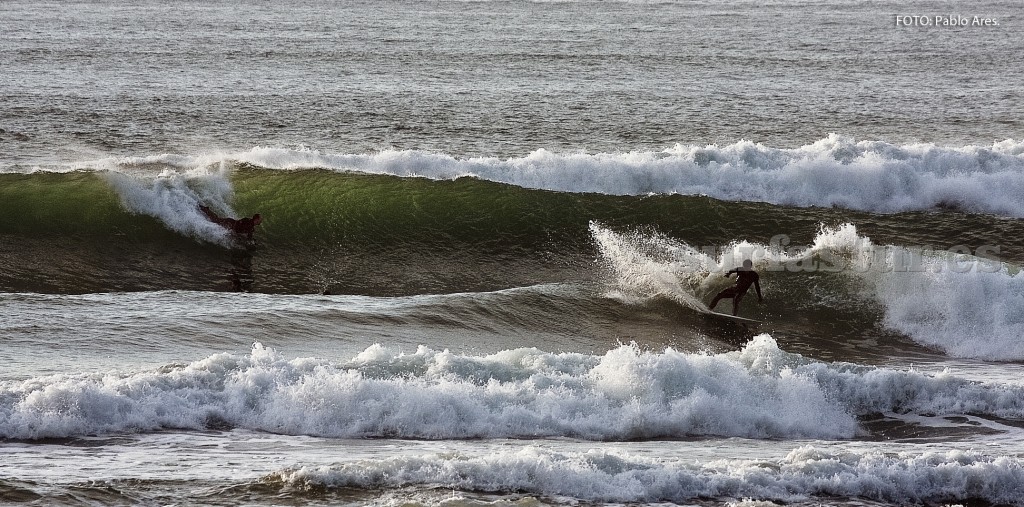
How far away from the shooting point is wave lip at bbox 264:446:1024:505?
26.6 feet

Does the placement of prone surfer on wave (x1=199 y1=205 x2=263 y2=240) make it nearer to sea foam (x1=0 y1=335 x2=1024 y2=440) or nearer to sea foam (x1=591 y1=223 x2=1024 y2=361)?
sea foam (x1=591 y1=223 x2=1024 y2=361)

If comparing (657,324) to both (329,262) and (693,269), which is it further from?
(329,262)

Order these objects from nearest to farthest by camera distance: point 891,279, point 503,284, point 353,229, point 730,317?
point 730,317
point 891,279
point 503,284
point 353,229

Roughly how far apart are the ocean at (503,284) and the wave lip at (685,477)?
0.03m

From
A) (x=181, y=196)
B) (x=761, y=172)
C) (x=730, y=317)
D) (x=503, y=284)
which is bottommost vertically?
(x=730, y=317)

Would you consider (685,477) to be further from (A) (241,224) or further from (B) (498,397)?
(A) (241,224)

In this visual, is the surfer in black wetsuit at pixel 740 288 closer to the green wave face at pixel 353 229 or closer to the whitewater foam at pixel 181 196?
the green wave face at pixel 353 229

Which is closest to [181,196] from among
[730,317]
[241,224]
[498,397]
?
[241,224]

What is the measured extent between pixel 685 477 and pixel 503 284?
24.7 feet

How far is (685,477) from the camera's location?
8227 millimetres

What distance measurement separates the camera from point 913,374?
35.4 ft

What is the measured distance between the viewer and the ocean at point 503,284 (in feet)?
27.9

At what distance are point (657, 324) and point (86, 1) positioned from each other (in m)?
46.7

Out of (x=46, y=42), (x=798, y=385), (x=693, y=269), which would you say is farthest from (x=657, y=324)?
(x=46, y=42)
